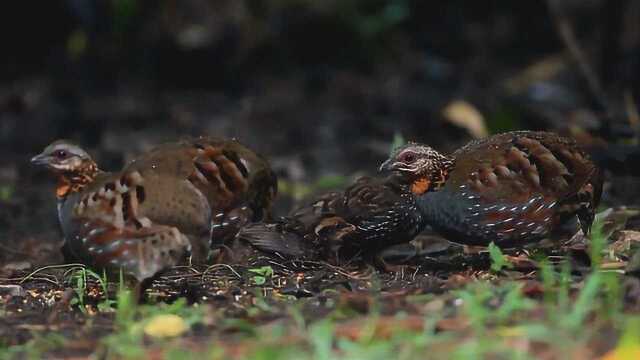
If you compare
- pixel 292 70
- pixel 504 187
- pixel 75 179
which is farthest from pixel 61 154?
pixel 292 70

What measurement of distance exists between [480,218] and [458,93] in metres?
5.95

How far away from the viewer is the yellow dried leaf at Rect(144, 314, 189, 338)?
15.5ft

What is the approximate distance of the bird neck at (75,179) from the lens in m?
6.06

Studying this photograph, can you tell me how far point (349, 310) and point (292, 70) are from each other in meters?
7.82

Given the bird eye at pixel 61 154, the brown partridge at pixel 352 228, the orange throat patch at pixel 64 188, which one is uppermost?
the bird eye at pixel 61 154

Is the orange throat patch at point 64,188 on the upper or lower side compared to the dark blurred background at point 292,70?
lower

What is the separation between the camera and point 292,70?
1265cm

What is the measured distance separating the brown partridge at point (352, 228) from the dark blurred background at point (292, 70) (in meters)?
3.67

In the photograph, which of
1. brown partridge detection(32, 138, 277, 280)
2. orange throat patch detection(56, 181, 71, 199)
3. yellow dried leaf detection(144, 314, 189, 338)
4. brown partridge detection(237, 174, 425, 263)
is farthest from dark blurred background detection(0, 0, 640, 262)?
yellow dried leaf detection(144, 314, 189, 338)

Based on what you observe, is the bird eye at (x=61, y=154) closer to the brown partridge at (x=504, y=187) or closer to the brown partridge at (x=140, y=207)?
the brown partridge at (x=140, y=207)

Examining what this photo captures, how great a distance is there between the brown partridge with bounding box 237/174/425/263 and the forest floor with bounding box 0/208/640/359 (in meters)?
0.15

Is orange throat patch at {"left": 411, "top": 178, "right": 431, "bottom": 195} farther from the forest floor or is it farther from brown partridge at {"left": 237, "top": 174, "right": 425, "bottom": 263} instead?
the forest floor

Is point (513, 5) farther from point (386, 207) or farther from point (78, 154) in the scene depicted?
point (78, 154)

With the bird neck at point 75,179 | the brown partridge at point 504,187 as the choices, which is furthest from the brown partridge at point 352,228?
the bird neck at point 75,179
